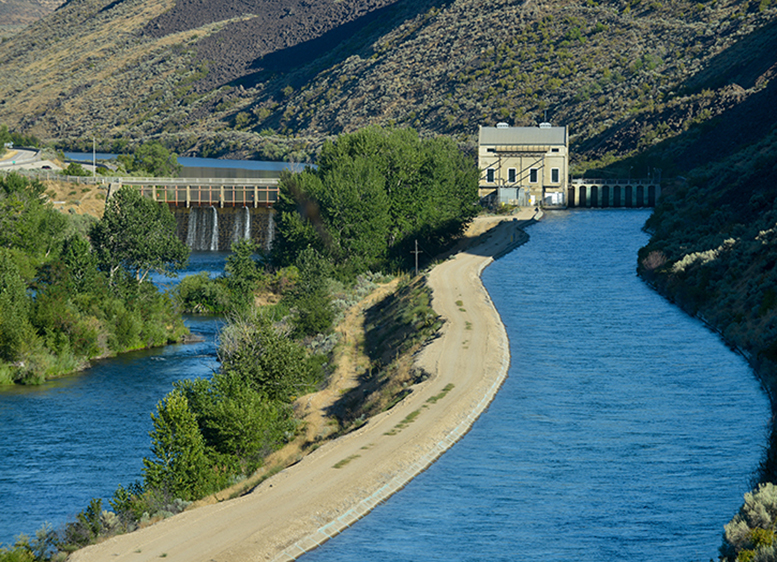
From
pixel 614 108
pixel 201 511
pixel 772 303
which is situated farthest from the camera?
pixel 614 108

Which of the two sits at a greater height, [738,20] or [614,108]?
[738,20]

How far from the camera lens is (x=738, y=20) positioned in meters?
200

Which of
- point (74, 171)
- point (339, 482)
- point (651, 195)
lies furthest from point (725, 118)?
point (339, 482)

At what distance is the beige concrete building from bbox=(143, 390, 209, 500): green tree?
109614 millimetres

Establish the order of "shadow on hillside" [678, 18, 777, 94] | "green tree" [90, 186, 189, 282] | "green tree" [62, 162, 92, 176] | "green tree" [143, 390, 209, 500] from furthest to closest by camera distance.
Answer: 1. "shadow on hillside" [678, 18, 777, 94]
2. "green tree" [62, 162, 92, 176]
3. "green tree" [90, 186, 189, 282]
4. "green tree" [143, 390, 209, 500]

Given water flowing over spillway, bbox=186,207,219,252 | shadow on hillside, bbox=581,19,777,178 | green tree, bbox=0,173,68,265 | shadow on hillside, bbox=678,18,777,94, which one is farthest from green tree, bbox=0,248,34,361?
shadow on hillside, bbox=678,18,777,94

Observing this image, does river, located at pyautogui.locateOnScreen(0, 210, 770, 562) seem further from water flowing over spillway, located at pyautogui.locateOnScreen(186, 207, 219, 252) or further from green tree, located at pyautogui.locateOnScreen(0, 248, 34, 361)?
water flowing over spillway, located at pyautogui.locateOnScreen(186, 207, 219, 252)

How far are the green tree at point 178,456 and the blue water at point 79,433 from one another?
14.5 ft

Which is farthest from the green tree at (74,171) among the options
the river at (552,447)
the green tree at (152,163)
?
the river at (552,447)

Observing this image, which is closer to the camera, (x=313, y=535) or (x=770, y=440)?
(x=313, y=535)

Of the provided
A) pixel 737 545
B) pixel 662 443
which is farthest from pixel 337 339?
pixel 737 545

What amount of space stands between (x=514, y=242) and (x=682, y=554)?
77445 millimetres

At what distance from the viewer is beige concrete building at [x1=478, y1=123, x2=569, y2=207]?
142 meters

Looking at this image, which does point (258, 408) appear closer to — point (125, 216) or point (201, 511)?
point (201, 511)
